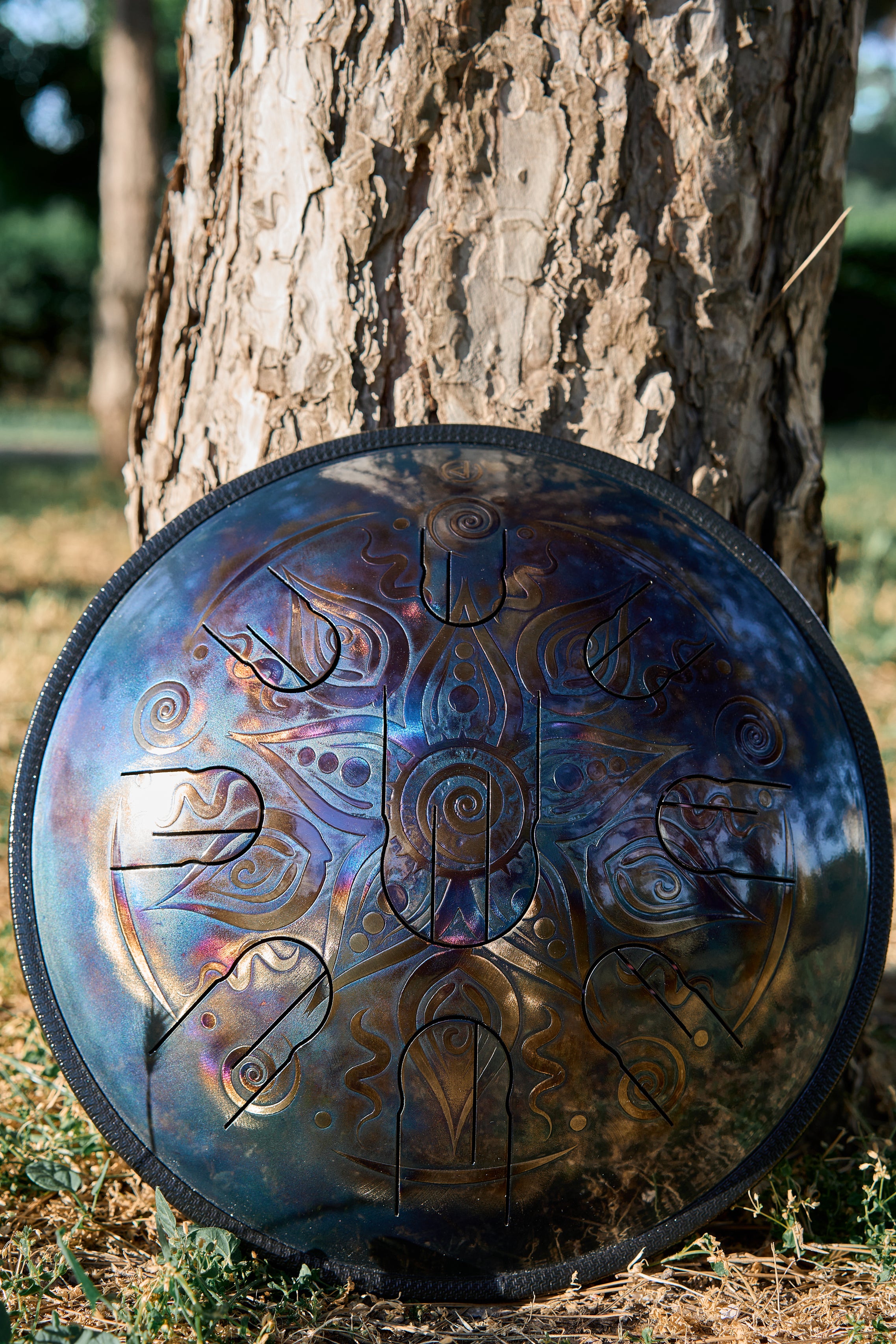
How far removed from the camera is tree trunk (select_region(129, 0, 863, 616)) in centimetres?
179

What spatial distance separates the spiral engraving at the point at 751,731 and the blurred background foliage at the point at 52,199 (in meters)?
21.6

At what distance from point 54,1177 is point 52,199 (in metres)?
25.1

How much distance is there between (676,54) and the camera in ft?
5.86

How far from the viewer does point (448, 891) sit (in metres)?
1.37

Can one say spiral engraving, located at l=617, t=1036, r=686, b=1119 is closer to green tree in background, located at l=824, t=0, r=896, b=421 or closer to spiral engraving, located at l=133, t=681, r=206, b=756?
spiral engraving, located at l=133, t=681, r=206, b=756

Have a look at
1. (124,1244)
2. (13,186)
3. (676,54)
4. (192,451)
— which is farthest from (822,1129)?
(13,186)

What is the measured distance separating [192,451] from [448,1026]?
1.25 metres

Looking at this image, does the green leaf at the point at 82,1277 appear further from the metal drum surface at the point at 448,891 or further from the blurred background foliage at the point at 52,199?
the blurred background foliage at the point at 52,199

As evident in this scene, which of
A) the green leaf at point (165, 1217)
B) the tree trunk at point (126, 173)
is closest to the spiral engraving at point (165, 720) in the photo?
the green leaf at point (165, 1217)

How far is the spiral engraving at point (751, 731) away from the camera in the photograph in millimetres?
1473

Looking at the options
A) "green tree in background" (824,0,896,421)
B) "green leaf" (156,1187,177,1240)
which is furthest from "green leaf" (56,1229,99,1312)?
"green tree in background" (824,0,896,421)

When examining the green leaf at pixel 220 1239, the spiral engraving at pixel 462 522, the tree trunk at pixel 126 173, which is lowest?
the green leaf at pixel 220 1239

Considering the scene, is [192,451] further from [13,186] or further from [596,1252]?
[13,186]

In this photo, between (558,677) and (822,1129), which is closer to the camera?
(558,677)
